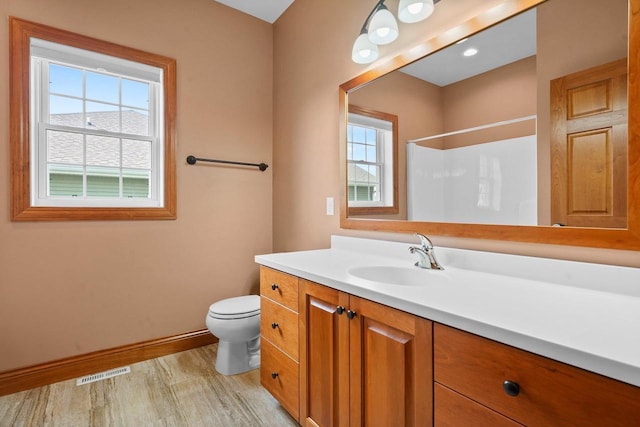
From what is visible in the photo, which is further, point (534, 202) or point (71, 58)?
point (71, 58)

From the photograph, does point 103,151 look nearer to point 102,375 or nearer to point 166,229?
point 166,229

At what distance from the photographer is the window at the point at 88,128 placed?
186 cm

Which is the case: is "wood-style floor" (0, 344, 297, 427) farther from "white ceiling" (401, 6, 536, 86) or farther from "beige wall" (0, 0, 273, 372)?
"white ceiling" (401, 6, 536, 86)

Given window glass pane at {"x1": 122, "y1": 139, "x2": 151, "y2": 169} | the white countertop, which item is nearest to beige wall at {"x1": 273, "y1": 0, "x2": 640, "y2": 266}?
the white countertop

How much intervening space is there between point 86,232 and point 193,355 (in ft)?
3.71

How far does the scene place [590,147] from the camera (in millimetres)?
1026

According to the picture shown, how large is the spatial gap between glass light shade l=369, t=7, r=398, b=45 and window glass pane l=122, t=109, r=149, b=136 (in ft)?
5.68

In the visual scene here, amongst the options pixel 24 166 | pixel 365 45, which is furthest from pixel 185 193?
pixel 365 45

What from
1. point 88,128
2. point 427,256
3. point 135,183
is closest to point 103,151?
point 88,128

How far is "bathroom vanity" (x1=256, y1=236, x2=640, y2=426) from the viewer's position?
609 mm

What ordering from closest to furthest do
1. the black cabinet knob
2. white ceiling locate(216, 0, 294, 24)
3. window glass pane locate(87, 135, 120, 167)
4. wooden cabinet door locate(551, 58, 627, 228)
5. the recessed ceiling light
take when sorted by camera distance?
the black cabinet knob
wooden cabinet door locate(551, 58, 627, 228)
the recessed ceiling light
window glass pane locate(87, 135, 120, 167)
white ceiling locate(216, 0, 294, 24)

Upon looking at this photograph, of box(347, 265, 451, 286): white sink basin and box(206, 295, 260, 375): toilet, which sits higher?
box(347, 265, 451, 286): white sink basin

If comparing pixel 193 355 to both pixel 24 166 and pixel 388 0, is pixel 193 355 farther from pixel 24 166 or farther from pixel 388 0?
pixel 388 0

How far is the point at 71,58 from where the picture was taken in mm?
2049
